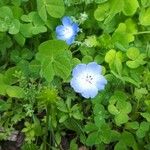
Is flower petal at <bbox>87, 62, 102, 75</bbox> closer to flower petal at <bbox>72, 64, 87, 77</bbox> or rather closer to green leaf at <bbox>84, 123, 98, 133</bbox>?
flower petal at <bbox>72, 64, 87, 77</bbox>

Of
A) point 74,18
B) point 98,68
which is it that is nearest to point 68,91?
point 98,68

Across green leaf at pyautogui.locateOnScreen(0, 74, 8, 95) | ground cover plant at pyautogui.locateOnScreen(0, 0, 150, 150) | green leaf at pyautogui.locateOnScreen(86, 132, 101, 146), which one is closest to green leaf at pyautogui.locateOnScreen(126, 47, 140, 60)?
ground cover plant at pyautogui.locateOnScreen(0, 0, 150, 150)

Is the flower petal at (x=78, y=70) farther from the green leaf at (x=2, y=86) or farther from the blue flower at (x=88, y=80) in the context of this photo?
the green leaf at (x=2, y=86)

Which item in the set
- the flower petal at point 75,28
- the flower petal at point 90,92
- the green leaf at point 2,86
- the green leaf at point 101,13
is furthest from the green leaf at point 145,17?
the green leaf at point 2,86

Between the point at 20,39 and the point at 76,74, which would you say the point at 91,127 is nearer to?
the point at 76,74

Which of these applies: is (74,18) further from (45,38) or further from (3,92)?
(3,92)

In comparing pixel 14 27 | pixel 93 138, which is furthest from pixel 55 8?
pixel 93 138

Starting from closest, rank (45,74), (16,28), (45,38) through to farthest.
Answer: (45,74)
(16,28)
(45,38)
